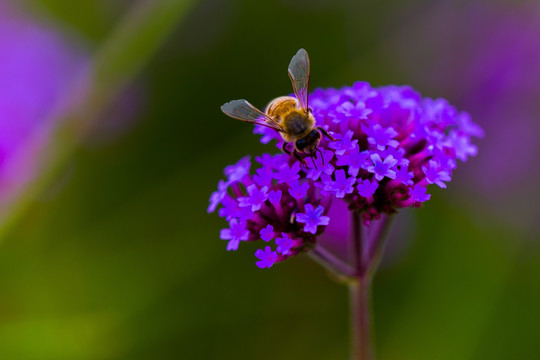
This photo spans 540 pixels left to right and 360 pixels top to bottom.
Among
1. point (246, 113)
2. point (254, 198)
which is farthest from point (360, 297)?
point (246, 113)

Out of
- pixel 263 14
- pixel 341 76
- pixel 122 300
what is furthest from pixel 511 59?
pixel 122 300

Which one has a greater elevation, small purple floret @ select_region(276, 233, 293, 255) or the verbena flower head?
the verbena flower head

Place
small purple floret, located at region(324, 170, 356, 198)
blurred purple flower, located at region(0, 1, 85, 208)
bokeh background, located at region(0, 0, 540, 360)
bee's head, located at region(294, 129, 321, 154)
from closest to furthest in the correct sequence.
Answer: small purple floret, located at region(324, 170, 356, 198), bee's head, located at region(294, 129, 321, 154), bokeh background, located at region(0, 0, 540, 360), blurred purple flower, located at region(0, 1, 85, 208)

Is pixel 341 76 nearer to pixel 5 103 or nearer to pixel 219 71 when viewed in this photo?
pixel 219 71

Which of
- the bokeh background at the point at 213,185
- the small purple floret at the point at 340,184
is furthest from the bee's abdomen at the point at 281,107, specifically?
the bokeh background at the point at 213,185

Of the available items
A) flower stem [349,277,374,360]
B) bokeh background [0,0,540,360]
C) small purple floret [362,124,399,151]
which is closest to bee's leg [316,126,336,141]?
small purple floret [362,124,399,151]

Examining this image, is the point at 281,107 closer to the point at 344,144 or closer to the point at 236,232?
the point at 344,144

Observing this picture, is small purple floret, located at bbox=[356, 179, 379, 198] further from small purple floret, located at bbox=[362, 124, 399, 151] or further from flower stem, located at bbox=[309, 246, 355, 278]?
flower stem, located at bbox=[309, 246, 355, 278]
